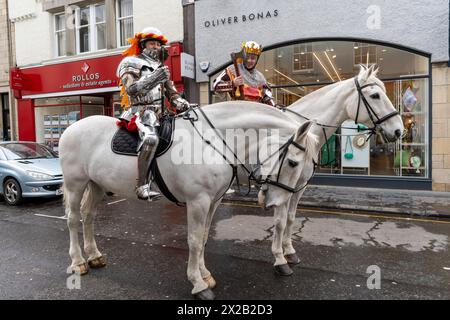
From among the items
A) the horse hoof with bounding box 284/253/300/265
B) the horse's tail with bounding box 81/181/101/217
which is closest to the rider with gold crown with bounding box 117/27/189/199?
the horse's tail with bounding box 81/181/101/217

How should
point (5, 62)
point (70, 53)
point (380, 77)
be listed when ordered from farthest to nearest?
1. point (5, 62)
2. point (70, 53)
3. point (380, 77)

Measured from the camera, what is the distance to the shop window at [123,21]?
14664 millimetres

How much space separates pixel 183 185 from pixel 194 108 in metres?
0.93

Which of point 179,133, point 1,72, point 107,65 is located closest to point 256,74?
point 179,133

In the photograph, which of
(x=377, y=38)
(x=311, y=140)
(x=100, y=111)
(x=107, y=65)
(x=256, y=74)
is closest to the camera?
(x=311, y=140)

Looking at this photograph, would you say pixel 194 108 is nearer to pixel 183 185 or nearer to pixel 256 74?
pixel 183 185

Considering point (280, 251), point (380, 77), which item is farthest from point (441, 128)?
point (280, 251)

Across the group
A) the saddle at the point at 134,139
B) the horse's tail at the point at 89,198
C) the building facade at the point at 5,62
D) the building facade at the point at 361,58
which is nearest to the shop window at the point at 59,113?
the building facade at the point at 5,62

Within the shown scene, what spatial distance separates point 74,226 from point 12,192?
18.5 feet

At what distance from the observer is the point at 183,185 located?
359cm

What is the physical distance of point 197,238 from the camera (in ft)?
11.9

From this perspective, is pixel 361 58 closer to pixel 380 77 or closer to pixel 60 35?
pixel 380 77

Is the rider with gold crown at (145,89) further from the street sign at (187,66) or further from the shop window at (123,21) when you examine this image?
the shop window at (123,21)

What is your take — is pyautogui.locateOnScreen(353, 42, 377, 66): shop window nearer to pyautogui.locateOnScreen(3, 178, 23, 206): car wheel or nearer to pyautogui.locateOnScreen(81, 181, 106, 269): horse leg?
pyautogui.locateOnScreen(81, 181, 106, 269): horse leg
